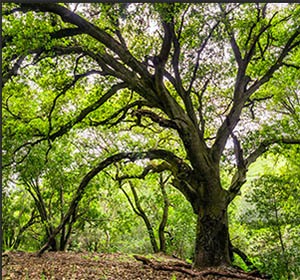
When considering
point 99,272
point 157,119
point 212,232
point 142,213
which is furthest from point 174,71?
point 142,213

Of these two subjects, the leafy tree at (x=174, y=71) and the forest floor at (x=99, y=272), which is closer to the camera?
the forest floor at (x=99, y=272)

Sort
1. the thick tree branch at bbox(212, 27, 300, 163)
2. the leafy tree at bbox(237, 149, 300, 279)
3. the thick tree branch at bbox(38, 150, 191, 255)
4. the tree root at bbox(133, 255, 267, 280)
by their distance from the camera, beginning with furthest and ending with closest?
the thick tree branch at bbox(212, 27, 300, 163), the thick tree branch at bbox(38, 150, 191, 255), the leafy tree at bbox(237, 149, 300, 279), the tree root at bbox(133, 255, 267, 280)

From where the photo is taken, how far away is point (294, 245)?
4.14 meters

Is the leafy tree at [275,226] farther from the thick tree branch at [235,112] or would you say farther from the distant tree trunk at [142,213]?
the distant tree trunk at [142,213]

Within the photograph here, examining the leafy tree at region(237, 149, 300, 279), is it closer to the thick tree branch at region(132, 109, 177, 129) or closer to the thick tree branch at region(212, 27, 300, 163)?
the thick tree branch at region(212, 27, 300, 163)

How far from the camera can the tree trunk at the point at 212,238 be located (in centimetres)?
434

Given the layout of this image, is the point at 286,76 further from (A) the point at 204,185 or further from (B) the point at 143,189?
(B) the point at 143,189

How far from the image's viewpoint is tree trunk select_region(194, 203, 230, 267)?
Answer: 4.34 meters

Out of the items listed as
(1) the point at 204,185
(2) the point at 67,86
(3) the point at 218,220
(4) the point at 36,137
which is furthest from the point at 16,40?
(3) the point at 218,220

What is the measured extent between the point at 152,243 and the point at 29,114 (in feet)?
13.0

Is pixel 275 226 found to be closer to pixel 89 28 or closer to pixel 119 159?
pixel 119 159

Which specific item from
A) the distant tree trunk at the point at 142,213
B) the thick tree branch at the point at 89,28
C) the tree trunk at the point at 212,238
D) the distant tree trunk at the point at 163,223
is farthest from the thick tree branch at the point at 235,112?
the distant tree trunk at the point at 142,213

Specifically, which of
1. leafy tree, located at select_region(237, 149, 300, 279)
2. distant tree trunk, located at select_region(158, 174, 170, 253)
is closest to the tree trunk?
leafy tree, located at select_region(237, 149, 300, 279)

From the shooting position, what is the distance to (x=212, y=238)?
4.37 metres
